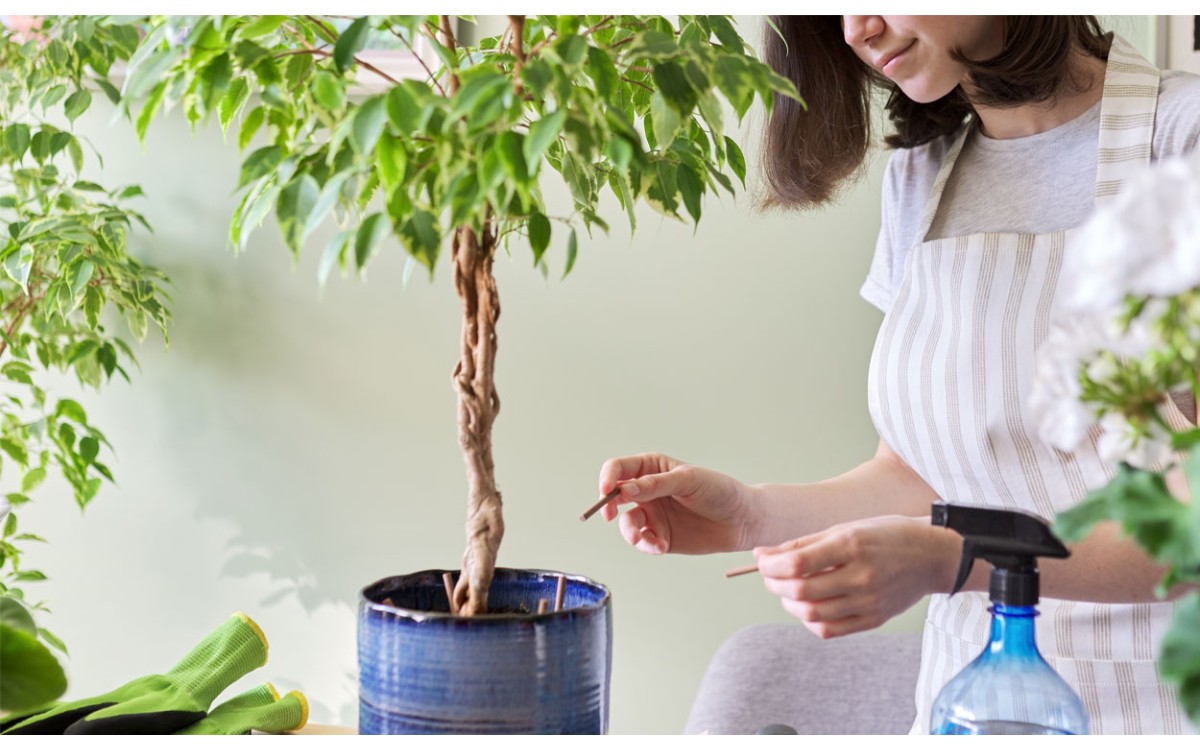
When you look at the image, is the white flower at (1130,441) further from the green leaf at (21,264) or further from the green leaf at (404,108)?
the green leaf at (21,264)

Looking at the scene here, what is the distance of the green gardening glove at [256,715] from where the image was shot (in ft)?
2.66

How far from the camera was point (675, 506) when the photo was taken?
100 cm

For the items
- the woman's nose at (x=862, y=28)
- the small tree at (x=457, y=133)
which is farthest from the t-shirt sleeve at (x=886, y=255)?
the small tree at (x=457, y=133)

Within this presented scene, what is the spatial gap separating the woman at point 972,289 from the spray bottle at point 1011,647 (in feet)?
0.77

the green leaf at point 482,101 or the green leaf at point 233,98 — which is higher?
the green leaf at point 233,98

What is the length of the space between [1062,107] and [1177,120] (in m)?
0.14

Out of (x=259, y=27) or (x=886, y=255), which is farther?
(x=886, y=255)

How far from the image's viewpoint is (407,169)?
0.57m

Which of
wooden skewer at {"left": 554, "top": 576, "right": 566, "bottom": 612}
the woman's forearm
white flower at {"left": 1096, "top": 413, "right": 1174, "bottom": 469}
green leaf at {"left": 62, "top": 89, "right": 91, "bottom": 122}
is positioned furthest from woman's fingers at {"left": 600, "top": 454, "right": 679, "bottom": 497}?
green leaf at {"left": 62, "top": 89, "right": 91, "bottom": 122}

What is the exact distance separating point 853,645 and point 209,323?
45.1 inches

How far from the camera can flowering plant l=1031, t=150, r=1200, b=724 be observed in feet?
1.15

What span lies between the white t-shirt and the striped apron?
20 millimetres

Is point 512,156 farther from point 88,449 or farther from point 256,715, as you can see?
point 88,449

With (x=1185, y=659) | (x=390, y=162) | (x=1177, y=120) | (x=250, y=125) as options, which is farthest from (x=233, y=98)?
(x=1177, y=120)
